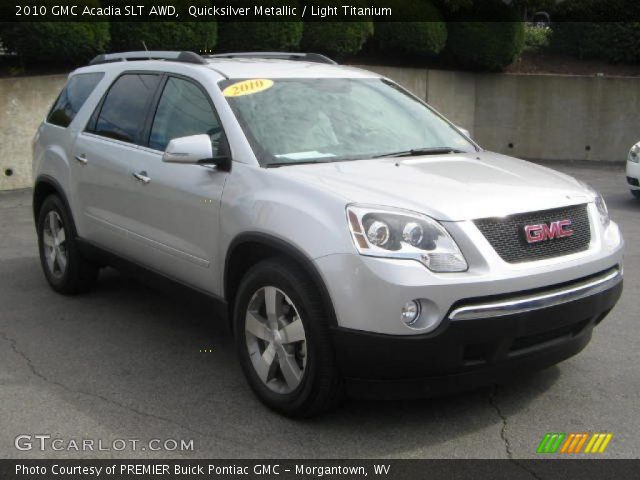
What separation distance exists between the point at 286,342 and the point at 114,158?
2141 millimetres

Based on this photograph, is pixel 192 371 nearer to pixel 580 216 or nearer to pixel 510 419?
pixel 510 419

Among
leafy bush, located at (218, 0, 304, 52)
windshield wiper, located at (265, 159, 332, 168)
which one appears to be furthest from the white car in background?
windshield wiper, located at (265, 159, 332, 168)

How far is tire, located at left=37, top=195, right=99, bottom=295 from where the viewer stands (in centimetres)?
634

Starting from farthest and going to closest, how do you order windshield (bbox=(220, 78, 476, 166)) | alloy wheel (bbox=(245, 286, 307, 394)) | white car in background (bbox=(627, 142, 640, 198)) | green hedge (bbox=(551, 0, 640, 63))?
green hedge (bbox=(551, 0, 640, 63))
white car in background (bbox=(627, 142, 640, 198))
windshield (bbox=(220, 78, 476, 166))
alloy wheel (bbox=(245, 286, 307, 394))

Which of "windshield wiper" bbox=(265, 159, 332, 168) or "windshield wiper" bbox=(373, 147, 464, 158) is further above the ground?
"windshield wiper" bbox=(265, 159, 332, 168)

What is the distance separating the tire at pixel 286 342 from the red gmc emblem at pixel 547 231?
1022 mm

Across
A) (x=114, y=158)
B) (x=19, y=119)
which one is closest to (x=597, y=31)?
(x=19, y=119)

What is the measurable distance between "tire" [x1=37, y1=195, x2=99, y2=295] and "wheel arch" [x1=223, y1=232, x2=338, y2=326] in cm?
217

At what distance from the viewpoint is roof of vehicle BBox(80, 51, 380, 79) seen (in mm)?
5137

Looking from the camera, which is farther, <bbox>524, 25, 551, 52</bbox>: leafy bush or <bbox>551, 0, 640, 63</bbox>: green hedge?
<bbox>524, 25, 551, 52</bbox>: leafy bush

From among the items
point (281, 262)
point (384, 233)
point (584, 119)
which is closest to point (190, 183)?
point (281, 262)

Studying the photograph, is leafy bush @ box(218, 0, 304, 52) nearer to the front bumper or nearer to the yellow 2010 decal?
the yellow 2010 decal

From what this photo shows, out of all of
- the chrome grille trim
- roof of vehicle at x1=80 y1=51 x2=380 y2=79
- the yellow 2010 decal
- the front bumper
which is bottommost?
the front bumper
